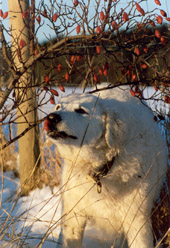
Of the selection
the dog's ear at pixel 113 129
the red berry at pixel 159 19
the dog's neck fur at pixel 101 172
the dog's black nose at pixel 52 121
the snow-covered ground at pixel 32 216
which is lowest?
the snow-covered ground at pixel 32 216

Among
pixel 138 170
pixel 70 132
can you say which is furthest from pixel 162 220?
pixel 70 132

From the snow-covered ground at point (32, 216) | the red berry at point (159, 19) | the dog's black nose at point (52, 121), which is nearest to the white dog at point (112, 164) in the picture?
the dog's black nose at point (52, 121)

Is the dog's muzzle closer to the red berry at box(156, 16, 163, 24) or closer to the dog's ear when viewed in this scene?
the dog's ear

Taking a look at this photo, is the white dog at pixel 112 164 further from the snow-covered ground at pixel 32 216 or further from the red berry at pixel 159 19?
the red berry at pixel 159 19

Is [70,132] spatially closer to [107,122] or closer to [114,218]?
[107,122]

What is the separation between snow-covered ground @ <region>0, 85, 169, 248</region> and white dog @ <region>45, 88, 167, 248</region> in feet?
0.68

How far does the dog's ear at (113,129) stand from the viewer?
7.74ft

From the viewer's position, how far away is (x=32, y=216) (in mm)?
3070

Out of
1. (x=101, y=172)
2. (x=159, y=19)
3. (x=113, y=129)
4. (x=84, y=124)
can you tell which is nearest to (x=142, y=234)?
(x=101, y=172)

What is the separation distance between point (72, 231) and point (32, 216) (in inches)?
20.0

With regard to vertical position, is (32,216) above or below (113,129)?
below

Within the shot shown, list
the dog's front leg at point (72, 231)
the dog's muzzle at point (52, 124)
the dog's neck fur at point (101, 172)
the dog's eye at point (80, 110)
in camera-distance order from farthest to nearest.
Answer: the dog's front leg at point (72, 231)
the dog's neck fur at point (101, 172)
the dog's eye at point (80, 110)
the dog's muzzle at point (52, 124)

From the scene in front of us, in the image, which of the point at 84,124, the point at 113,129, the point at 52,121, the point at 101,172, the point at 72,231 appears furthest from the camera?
the point at 72,231

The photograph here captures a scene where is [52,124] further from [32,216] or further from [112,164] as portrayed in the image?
[32,216]
